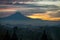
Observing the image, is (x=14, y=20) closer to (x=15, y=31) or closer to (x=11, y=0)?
(x=15, y=31)

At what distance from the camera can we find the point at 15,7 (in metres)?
1.90

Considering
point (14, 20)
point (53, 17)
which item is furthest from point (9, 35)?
point (53, 17)

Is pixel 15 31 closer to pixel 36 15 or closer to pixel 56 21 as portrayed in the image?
pixel 36 15

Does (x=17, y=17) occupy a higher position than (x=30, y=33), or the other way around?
(x=17, y=17)

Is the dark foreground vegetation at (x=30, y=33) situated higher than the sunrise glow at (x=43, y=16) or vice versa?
the sunrise glow at (x=43, y=16)

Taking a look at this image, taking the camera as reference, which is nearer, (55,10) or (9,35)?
(9,35)

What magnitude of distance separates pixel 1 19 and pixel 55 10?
0.74 m

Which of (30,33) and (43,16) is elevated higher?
(43,16)

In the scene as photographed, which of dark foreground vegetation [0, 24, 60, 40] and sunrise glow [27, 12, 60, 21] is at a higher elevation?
sunrise glow [27, 12, 60, 21]

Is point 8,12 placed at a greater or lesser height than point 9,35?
greater

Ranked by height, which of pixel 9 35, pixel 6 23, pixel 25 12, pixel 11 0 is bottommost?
pixel 9 35

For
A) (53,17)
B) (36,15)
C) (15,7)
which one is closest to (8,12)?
(15,7)

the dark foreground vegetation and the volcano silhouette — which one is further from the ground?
the volcano silhouette

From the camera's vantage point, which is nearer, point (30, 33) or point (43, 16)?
point (30, 33)
